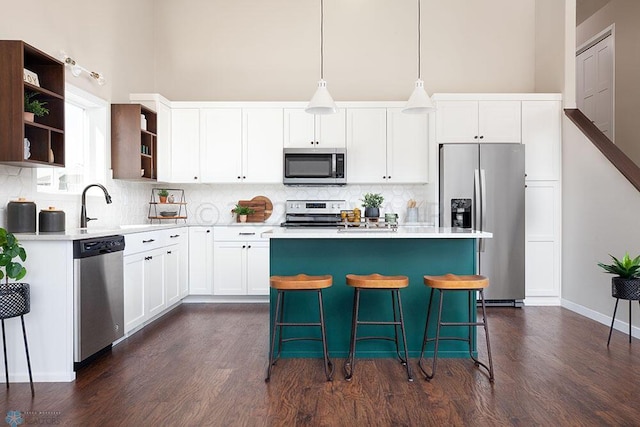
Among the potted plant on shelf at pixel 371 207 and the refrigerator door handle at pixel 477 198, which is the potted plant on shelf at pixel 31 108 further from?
the refrigerator door handle at pixel 477 198

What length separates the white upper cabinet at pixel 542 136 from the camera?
5.11m

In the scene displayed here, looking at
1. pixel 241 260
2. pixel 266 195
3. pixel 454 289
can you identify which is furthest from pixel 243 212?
pixel 454 289

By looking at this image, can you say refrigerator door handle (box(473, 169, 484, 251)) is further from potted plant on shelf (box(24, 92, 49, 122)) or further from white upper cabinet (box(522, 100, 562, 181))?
potted plant on shelf (box(24, 92, 49, 122))

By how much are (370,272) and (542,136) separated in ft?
10.1

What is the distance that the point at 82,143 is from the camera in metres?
4.40

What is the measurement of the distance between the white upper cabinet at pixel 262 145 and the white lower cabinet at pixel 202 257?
79 cm

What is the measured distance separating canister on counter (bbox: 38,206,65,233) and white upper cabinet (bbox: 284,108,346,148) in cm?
277

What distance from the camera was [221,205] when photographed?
19.2ft

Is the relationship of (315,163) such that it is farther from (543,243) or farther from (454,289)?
(454,289)

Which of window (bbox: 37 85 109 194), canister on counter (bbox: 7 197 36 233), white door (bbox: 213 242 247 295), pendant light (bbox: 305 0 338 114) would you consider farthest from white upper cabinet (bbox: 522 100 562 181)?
canister on counter (bbox: 7 197 36 233)

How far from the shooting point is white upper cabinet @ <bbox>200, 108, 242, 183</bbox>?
544 centimetres

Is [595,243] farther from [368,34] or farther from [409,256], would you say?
[368,34]

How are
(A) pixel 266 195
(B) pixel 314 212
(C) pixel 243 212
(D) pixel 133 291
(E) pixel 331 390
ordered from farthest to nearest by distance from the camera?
(A) pixel 266 195, (B) pixel 314 212, (C) pixel 243 212, (D) pixel 133 291, (E) pixel 331 390

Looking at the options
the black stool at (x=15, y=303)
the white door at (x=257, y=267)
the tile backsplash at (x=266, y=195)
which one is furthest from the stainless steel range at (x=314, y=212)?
the black stool at (x=15, y=303)
